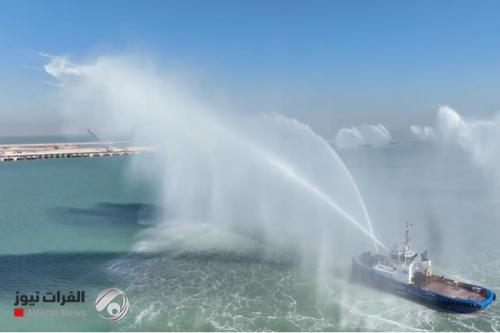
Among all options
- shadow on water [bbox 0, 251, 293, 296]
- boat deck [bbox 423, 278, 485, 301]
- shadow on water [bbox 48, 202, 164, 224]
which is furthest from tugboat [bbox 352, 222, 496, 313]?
shadow on water [bbox 48, 202, 164, 224]

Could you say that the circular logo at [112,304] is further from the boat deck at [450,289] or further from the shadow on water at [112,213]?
the boat deck at [450,289]

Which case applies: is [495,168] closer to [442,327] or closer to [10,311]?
[442,327]

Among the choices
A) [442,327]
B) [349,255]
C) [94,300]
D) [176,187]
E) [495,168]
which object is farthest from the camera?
[495,168]

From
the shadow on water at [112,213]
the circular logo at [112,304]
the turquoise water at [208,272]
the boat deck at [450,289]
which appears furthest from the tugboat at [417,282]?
the shadow on water at [112,213]

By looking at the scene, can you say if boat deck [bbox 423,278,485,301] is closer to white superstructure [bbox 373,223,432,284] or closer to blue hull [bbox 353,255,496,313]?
blue hull [bbox 353,255,496,313]

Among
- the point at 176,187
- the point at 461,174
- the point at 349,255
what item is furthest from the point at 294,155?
the point at 461,174

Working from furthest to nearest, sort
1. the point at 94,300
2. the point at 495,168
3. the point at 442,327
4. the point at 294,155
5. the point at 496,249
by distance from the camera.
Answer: the point at 495,168, the point at 294,155, the point at 496,249, the point at 94,300, the point at 442,327

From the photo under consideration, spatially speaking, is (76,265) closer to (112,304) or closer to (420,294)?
(112,304)
